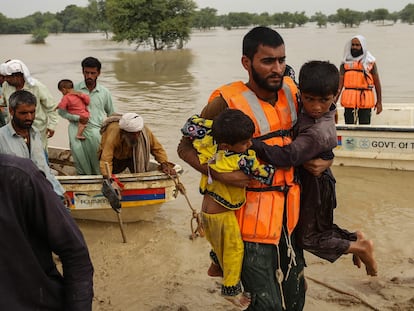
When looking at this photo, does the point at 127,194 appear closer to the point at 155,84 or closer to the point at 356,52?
the point at 356,52

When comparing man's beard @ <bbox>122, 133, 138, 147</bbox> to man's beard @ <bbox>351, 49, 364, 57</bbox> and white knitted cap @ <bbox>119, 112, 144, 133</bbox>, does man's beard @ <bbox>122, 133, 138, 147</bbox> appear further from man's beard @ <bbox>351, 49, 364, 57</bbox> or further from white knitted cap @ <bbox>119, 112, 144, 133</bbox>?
man's beard @ <bbox>351, 49, 364, 57</bbox>

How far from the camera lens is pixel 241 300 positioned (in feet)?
8.36

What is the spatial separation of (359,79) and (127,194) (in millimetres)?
3594

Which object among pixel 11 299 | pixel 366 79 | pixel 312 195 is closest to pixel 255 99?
pixel 312 195

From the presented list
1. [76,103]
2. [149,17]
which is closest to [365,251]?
[76,103]

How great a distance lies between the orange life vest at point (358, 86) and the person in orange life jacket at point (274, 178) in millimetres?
4443

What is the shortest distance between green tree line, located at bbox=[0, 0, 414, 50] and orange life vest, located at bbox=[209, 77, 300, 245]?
30565mm

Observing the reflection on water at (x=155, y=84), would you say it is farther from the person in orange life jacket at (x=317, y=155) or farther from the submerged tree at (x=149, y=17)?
the person in orange life jacket at (x=317, y=155)

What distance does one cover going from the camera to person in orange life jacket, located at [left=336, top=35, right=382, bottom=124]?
262 inches

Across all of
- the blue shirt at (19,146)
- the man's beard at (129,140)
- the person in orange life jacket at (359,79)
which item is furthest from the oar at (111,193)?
the person in orange life jacket at (359,79)

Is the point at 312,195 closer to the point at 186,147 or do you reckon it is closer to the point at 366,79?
the point at 186,147

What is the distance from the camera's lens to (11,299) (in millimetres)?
1479

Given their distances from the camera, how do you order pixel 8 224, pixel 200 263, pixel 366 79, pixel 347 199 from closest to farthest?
1. pixel 8 224
2. pixel 200 263
3. pixel 347 199
4. pixel 366 79

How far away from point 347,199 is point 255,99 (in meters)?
4.13
